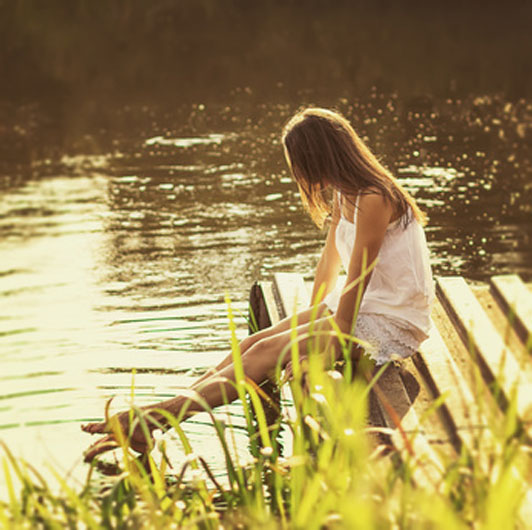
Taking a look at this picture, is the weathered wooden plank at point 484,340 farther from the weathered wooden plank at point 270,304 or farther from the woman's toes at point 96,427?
the woman's toes at point 96,427

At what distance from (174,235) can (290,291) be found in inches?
93.0

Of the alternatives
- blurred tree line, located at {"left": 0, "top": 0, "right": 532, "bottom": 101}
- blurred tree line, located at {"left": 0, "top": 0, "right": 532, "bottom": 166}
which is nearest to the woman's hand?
blurred tree line, located at {"left": 0, "top": 0, "right": 532, "bottom": 166}

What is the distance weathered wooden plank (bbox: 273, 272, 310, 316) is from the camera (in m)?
4.11

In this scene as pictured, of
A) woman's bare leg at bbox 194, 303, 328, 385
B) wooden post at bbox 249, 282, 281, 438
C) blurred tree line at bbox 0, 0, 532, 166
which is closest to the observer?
woman's bare leg at bbox 194, 303, 328, 385

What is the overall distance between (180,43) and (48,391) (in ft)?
41.5

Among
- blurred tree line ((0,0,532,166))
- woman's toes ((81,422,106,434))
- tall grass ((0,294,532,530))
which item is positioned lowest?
tall grass ((0,294,532,530))

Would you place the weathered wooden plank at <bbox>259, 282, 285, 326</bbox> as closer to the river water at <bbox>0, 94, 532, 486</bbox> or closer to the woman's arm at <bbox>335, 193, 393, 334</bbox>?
the river water at <bbox>0, 94, 532, 486</bbox>

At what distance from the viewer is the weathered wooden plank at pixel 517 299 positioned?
3053mm

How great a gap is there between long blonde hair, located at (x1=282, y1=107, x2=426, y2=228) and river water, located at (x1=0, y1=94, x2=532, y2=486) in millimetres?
1038

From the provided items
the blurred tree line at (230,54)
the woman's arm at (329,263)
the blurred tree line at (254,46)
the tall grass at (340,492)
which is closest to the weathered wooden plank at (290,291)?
the woman's arm at (329,263)

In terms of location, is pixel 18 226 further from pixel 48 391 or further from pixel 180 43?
pixel 180 43

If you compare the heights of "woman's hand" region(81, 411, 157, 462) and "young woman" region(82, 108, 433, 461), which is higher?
"young woman" region(82, 108, 433, 461)

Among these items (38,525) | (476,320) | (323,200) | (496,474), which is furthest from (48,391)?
(496,474)

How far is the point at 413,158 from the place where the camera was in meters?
8.50
